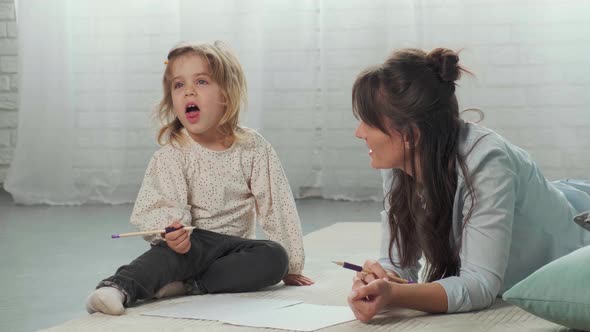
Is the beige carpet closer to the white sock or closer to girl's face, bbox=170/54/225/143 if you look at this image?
the white sock

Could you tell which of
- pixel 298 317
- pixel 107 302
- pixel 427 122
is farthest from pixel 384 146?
pixel 107 302

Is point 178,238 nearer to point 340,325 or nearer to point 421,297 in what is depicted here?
point 340,325

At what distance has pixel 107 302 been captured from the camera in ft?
5.20

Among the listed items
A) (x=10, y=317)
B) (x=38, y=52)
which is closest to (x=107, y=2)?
(x=38, y=52)

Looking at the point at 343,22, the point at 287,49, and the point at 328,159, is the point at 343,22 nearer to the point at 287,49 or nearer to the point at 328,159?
the point at 287,49

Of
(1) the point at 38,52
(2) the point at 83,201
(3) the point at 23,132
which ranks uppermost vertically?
(1) the point at 38,52

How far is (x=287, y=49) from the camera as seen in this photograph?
141 inches

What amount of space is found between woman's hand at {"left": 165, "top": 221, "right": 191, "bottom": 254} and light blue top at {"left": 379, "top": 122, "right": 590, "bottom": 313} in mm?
386

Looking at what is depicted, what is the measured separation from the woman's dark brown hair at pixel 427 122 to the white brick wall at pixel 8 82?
2916 millimetres

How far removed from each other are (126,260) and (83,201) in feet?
4.85

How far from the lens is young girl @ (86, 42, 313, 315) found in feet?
5.91

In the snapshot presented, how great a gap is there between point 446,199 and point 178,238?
0.53 metres

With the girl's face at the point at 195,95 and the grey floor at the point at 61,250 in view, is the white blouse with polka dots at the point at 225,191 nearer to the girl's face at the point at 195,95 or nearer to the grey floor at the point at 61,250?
the girl's face at the point at 195,95

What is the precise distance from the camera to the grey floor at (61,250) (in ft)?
5.93
